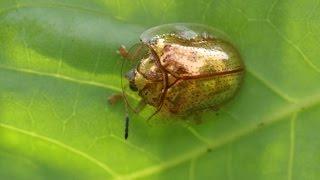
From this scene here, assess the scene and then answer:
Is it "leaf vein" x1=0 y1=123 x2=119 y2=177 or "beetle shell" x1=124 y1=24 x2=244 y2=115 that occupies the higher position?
"beetle shell" x1=124 y1=24 x2=244 y2=115

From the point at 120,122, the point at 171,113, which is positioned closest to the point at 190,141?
the point at 171,113

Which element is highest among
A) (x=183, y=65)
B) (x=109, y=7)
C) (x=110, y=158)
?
(x=109, y=7)

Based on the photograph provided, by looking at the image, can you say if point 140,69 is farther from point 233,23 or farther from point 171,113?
point 233,23

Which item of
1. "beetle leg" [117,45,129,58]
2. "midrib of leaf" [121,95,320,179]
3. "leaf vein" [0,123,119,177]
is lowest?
"leaf vein" [0,123,119,177]

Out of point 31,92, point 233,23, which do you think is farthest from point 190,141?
point 31,92

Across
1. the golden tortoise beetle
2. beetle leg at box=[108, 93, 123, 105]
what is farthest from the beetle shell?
beetle leg at box=[108, 93, 123, 105]

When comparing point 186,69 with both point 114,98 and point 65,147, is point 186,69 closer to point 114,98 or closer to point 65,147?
point 114,98

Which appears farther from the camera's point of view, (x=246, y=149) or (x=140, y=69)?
(x=140, y=69)

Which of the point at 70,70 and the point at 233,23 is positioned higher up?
the point at 233,23

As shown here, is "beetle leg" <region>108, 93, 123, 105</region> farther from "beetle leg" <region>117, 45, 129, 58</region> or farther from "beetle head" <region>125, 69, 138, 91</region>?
"beetle leg" <region>117, 45, 129, 58</region>
